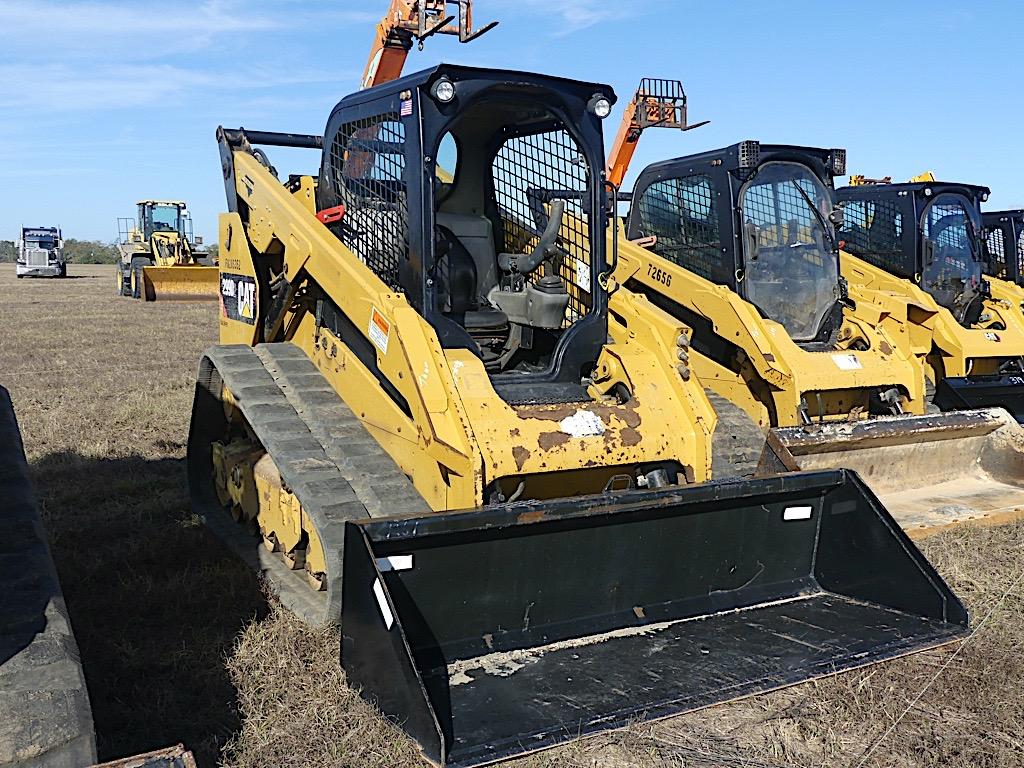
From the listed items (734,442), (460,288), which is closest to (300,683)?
(460,288)

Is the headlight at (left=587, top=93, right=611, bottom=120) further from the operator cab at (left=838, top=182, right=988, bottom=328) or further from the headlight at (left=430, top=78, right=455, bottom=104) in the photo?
the operator cab at (left=838, top=182, right=988, bottom=328)

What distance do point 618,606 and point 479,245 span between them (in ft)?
7.28

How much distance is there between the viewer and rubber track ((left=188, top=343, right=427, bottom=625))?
14.1 feet

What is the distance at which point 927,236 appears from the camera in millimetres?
9984

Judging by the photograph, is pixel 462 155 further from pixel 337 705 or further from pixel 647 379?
pixel 337 705

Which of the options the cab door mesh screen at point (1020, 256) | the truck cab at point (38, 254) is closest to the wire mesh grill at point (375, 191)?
the cab door mesh screen at point (1020, 256)

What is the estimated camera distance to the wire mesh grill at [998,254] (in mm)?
12633

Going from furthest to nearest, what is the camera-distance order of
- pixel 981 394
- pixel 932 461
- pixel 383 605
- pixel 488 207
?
1. pixel 981 394
2. pixel 932 461
3. pixel 488 207
4. pixel 383 605

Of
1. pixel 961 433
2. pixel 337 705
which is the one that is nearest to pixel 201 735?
pixel 337 705

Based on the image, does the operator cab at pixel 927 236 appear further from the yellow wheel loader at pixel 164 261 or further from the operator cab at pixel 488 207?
the yellow wheel loader at pixel 164 261

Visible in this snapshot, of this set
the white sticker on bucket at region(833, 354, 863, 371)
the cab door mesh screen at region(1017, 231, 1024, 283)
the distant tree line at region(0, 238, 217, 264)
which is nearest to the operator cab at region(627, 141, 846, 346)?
the white sticker on bucket at region(833, 354, 863, 371)

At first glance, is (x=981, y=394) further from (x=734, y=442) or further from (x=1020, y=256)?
(x=1020, y=256)

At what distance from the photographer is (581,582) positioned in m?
4.17

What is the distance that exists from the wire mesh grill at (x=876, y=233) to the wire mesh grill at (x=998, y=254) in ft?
10.4
